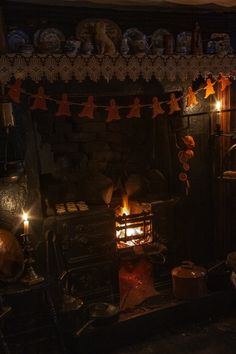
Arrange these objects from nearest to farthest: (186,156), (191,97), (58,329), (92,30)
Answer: (58,329), (92,30), (191,97), (186,156)

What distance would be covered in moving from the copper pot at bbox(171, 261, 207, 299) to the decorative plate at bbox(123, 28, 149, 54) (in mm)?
3203

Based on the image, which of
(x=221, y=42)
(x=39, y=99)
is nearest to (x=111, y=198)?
(x=39, y=99)

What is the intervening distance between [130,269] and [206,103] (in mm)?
2968

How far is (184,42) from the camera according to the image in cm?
577

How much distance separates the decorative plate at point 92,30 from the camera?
521 centimetres

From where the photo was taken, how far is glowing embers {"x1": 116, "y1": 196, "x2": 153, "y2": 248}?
19.0 ft

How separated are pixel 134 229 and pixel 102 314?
1533mm

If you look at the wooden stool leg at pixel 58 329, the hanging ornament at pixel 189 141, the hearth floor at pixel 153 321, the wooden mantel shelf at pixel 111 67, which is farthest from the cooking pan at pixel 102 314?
the wooden mantel shelf at pixel 111 67

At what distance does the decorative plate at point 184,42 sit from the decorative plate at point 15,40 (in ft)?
7.38

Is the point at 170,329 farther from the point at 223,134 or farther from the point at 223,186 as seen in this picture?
the point at 223,134

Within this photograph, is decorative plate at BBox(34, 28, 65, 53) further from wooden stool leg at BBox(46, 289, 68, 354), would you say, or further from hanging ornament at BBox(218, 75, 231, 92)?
wooden stool leg at BBox(46, 289, 68, 354)

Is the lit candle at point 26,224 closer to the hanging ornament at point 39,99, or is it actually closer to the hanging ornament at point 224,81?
the hanging ornament at point 39,99

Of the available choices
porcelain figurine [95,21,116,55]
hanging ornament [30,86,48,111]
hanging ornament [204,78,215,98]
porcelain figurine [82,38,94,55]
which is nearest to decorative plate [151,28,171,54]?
porcelain figurine [95,21,116,55]

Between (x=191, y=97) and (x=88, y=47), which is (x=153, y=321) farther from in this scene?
(x=88, y=47)
